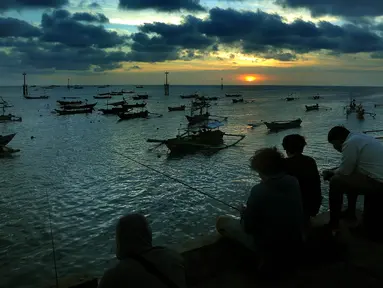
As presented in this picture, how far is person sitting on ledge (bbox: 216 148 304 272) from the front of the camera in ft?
11.9

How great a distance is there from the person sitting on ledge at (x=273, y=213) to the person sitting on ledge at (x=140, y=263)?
1615mm

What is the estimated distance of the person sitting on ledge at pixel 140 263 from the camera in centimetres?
210

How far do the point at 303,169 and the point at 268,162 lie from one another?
1.20m

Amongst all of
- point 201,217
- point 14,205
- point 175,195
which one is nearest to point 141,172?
point 175,195

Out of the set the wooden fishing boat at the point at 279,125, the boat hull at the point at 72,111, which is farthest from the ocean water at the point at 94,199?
the boat hull at the point at 72,111

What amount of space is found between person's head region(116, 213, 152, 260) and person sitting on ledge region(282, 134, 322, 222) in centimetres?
266

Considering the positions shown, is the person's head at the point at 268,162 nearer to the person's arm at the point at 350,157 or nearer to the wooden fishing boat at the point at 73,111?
the person's arm at the point at 350,157

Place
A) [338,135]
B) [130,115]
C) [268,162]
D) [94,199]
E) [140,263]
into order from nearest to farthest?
[140,263] → [268,162] → [338,135] → [94,199] → [130,115]

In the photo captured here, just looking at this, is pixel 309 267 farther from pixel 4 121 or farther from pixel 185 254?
pixel 4 121

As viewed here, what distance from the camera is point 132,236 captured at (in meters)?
2.20

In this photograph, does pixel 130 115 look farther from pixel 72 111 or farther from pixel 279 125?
pixel 279 125

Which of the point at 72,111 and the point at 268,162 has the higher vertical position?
the point at 268,162


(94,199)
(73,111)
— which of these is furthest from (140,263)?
(73,111)

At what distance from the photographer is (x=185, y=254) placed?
4.63 m
